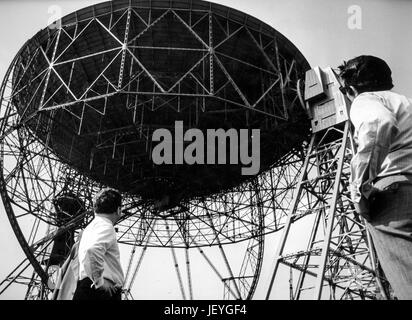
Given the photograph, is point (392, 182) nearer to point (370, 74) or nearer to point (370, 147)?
point (370, 147)

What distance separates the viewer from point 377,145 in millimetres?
3119

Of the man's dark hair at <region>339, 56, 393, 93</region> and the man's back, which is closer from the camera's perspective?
the man's back

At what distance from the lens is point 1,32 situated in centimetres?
1387

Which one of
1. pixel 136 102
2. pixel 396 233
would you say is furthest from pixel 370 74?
pixel 136 102

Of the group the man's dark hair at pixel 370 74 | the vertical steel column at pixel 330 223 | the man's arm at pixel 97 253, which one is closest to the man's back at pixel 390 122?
the man's dark hair at pixel 370 74

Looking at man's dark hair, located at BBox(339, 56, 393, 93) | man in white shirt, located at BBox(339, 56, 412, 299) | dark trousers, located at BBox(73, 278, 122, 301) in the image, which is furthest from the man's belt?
dark trousers, located at BBox(73, 278, 122, 301)

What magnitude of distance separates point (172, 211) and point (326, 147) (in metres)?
10.3

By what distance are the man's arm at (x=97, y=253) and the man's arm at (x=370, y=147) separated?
9.55 ft

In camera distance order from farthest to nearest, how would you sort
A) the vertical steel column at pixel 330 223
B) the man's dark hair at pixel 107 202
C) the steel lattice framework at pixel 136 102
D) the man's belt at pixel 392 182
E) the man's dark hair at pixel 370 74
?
the steel lattice framework at pixel 136 102, the vertical steel column at pixel 330 223, the man's dark hair at pixel 107 202, the man's dark hair at pixel 370 74, the man's belt at pixel 392 182

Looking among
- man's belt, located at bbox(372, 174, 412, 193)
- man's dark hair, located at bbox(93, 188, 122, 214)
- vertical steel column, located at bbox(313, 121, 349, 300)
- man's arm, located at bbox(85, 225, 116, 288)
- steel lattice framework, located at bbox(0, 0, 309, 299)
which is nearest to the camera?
man's belt, located at bbox(372, 174, 412, 193)

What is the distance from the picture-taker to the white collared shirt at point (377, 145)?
10.3ft

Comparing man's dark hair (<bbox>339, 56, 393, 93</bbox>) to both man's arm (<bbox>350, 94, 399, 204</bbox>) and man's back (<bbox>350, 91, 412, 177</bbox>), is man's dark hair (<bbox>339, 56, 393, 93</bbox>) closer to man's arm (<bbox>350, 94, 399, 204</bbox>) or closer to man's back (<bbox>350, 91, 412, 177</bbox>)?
man's back (<bbox>350, 91, 412, 177</bbox>)

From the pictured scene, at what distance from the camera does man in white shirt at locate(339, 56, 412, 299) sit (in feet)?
9.94
